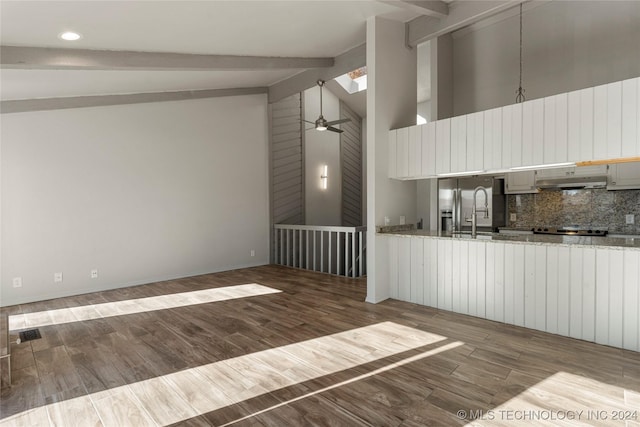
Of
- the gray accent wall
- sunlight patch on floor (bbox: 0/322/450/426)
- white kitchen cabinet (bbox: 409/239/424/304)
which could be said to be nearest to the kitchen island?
white kitchen cabinet (bbox: 409/239/424/304)

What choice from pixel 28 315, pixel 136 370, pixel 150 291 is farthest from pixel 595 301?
pixel 28 315

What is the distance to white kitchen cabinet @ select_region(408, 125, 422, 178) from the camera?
14.2 ft

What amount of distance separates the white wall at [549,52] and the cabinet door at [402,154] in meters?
2.53

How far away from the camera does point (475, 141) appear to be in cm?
387

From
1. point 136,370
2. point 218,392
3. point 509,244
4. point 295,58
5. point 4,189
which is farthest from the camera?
point 295,58

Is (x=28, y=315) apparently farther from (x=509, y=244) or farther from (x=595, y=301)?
(x=595, y=301)

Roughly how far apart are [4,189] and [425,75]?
7143 millimetres

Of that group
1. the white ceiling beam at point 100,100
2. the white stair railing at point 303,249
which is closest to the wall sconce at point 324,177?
the white stair railing at point 303,249

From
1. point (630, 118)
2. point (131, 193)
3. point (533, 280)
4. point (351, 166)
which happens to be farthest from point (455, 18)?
point (351, 166)

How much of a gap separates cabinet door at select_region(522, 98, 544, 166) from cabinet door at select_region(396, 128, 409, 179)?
131 cm

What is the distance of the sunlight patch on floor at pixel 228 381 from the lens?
2.15 metres

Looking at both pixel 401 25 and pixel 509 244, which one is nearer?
pixel 509 244

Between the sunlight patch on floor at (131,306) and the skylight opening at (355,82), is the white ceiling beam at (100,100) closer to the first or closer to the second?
the sunlight patch on floor at (131,306)

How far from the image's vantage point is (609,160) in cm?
305
